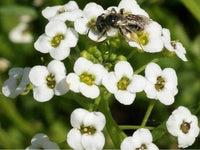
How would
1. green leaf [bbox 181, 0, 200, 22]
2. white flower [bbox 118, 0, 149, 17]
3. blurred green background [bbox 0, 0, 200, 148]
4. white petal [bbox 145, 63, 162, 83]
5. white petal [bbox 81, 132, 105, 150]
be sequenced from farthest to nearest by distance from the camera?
blurred green background [bbox 0, 0, 200, 148] < green leaf [bbox 181, 0, 200, 22] < white flower [bbox 118, 0, 149, 17] < white petal [bbox 145, 63, 162, 83] < white petal [bbox 81, 132, 105, 150]

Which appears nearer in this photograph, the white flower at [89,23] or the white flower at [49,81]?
the white flower at [49,81]

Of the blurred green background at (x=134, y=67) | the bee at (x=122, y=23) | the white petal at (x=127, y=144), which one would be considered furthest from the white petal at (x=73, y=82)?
the blurred green background at (x=134, y=67)

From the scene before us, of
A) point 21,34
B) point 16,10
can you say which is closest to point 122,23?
point 16,10

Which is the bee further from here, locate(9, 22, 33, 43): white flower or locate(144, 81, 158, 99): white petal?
locate(9, 22, 33, 43): white flower

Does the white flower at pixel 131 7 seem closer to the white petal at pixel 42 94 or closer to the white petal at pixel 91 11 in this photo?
the white petal at pixel 91 11

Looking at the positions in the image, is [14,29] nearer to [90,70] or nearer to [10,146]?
[10,146]

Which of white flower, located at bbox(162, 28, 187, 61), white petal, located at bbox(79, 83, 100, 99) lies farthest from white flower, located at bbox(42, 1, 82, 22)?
white flower, located at bbox(162, 28, 187, 61)
